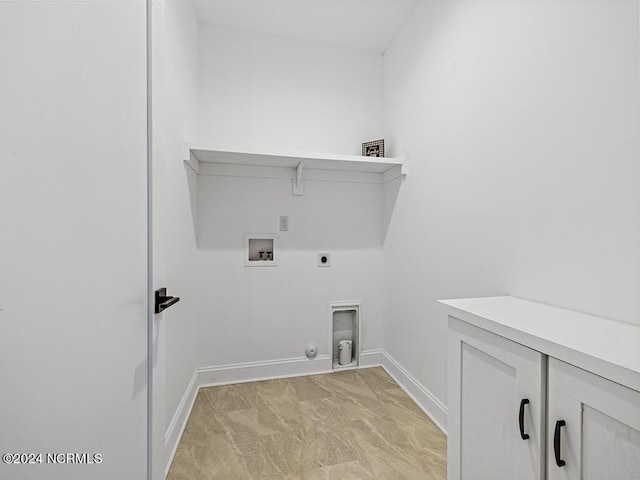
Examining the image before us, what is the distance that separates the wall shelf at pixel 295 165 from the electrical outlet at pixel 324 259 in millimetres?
545

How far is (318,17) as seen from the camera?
205 cm

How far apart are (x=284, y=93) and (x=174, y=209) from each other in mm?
1387

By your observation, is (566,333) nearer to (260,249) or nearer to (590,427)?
(590,427)

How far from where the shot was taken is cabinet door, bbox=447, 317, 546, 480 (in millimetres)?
719

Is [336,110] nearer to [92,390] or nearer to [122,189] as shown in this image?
[122,189]

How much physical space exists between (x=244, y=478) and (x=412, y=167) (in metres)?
2.02

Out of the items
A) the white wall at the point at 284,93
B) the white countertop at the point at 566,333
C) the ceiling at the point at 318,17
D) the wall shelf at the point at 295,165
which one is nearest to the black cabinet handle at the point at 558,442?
the white countertop at the point at 566,333

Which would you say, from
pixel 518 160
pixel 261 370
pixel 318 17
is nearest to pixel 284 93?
pixel 318 17

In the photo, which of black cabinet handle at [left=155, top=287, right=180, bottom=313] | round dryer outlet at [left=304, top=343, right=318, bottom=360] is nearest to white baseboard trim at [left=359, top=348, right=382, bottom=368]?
round dryer outlet at [left=304, top=343, right=318, bottom=360]

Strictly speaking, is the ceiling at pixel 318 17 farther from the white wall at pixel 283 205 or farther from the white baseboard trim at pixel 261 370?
the white baseboard trim at pixel 261 370

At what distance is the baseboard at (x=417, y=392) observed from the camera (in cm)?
162

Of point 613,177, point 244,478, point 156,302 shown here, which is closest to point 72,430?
point 156,302

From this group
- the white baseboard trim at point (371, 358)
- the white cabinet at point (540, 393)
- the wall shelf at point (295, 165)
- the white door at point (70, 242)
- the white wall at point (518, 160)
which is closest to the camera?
the white door at point (70, 242)

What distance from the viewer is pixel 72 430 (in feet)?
1.73
